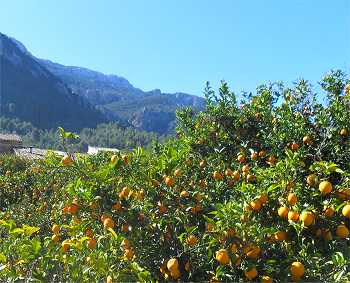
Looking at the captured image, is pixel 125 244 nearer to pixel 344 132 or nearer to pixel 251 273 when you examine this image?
pixel 251 273

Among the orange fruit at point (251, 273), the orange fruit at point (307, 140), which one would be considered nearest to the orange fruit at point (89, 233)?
the orange fruit at point (251, 273)

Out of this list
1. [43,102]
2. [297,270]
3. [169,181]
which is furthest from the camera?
[43,102]

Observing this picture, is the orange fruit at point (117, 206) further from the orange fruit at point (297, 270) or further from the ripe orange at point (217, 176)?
the ripe orange at point (217, 176)

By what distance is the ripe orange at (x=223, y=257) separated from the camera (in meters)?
2.26

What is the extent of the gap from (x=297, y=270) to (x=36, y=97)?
111 metres

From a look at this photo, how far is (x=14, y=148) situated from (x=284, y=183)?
31549 millimetres

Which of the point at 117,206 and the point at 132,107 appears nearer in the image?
the point at 117,206

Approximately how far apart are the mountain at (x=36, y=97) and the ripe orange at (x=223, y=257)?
95.0 m

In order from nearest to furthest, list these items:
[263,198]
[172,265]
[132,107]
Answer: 1. [172,265]
2. [263,198]
3. [132,107]

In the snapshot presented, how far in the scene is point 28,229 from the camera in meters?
2.83

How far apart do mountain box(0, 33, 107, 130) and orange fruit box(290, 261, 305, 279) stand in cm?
9511

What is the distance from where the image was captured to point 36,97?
10756cm

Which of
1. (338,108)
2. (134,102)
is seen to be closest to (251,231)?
(338,108)

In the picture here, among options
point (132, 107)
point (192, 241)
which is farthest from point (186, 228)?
point (132, 107)
